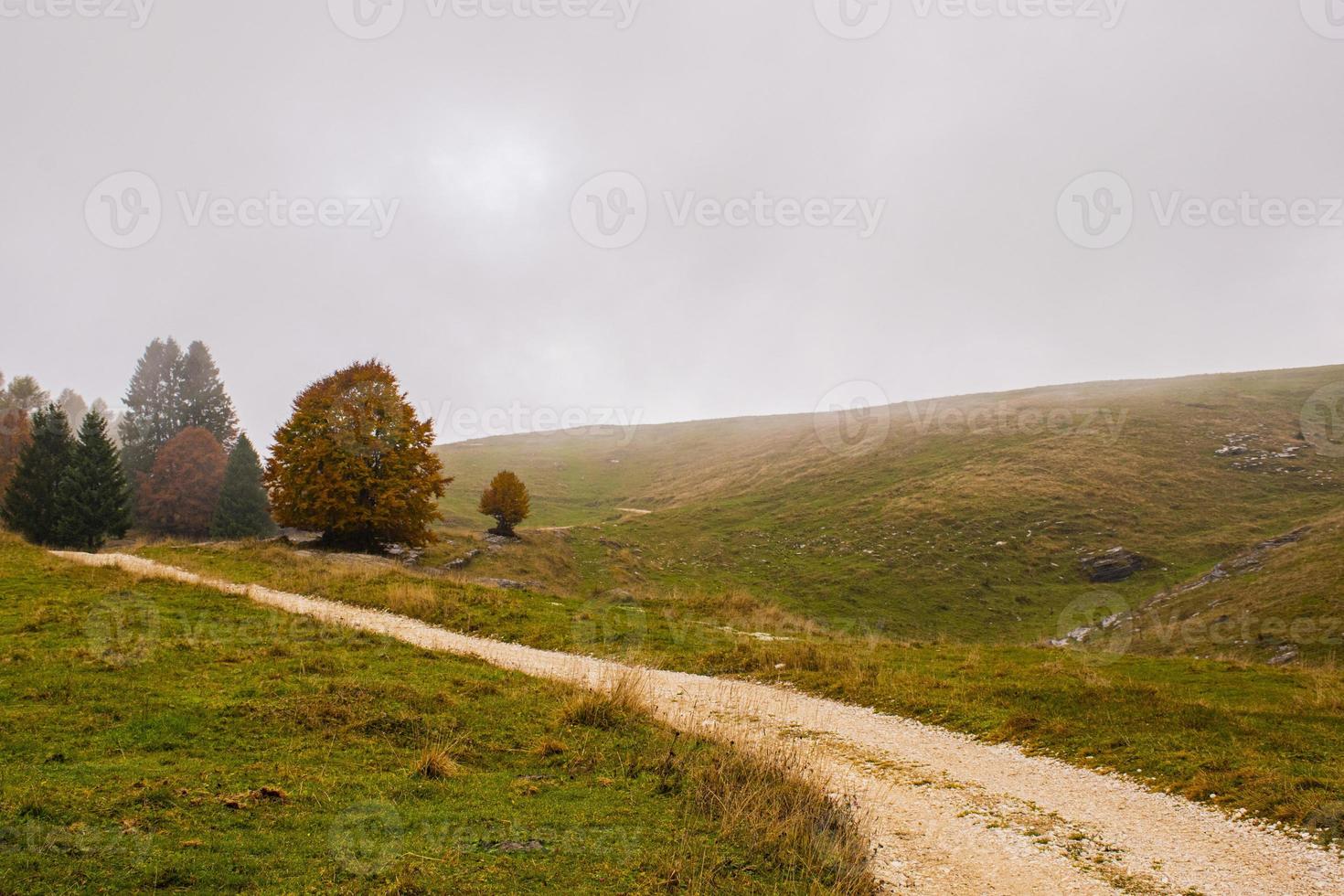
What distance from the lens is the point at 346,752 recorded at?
341 inches

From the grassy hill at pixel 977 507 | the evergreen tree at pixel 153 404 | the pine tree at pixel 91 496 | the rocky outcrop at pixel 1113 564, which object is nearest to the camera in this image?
the grassy hill at pixel 977 507

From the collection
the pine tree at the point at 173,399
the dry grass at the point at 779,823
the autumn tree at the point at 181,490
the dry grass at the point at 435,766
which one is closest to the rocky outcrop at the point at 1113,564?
the dry grass at the point at 779,823

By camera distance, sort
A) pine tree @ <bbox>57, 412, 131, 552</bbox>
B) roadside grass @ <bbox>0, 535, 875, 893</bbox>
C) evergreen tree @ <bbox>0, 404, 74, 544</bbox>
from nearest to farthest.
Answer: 1. roadside grass @ <bbox>0, 535, 875, 893</bbox>
2. pine tree @ <bbox>57, 412, 131, 552</bbox>
3. evergreen tree @ <bbox>0, 404, 74, 544</bbox>

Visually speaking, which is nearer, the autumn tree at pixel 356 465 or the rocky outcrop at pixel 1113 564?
the autumn tree at pixel 356 465

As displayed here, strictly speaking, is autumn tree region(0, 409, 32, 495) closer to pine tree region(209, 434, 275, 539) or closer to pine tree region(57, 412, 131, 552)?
pine tree region(209, 434, 275, 539)

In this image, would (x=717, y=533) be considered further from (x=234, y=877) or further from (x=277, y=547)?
(x=234, y=877)

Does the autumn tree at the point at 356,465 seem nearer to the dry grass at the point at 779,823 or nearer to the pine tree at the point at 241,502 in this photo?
the pine tree at the point at 241,502

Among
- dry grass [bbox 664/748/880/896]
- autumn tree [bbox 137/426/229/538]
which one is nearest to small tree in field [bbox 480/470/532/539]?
autumn tree [bbox 137/426/229/538]

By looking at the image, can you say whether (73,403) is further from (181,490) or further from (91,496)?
(91,496)

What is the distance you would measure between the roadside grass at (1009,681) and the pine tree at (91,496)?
19461mm

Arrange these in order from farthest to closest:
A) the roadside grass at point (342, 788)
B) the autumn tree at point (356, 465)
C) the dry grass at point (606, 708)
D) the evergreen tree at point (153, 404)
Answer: the evergreen tree at point (153, 404) < the autumn tree at point (356, 465) < the dry grass at point (606, 708) < the roadside grass at point (342, 788)

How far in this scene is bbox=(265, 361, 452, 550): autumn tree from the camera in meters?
35.5

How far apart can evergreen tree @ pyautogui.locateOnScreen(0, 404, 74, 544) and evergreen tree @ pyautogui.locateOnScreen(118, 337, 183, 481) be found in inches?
884

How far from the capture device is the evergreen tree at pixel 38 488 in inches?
1729
